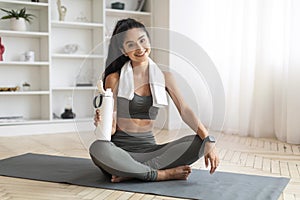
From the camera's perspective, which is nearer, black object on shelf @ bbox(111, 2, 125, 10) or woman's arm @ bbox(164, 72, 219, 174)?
woman's arm @ bbox(164, 72, 219, 174)

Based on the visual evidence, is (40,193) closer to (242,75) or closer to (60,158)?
(60,158)

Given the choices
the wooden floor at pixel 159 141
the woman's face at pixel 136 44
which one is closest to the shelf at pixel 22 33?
the wooden floor at pixel 159 141

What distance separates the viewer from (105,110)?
199 centimetres

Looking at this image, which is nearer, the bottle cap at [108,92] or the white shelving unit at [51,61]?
the bottle cap at [108,92]

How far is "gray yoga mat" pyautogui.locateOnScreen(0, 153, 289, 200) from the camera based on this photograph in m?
1.98

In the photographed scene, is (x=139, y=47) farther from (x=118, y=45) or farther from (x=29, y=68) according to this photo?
(x=29, y=68)

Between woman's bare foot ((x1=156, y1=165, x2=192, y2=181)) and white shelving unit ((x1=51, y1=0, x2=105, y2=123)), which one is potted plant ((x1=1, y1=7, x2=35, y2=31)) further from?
woman's bare foot ((x1=156, y1=165, x2=192, y2=181))

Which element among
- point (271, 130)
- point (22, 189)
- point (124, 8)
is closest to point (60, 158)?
point (22, 189)

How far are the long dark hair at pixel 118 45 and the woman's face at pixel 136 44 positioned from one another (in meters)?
0.02

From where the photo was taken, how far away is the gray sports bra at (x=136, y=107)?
7.13 ft

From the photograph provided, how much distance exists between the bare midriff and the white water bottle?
20cm

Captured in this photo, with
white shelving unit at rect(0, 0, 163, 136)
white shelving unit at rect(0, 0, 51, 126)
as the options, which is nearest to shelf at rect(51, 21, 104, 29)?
white shelving unit at rect(0, 0, 163, 136)

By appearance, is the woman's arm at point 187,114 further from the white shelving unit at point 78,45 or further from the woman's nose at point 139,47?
the white shelving unit at point 78,45

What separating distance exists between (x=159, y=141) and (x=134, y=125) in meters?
1.23
